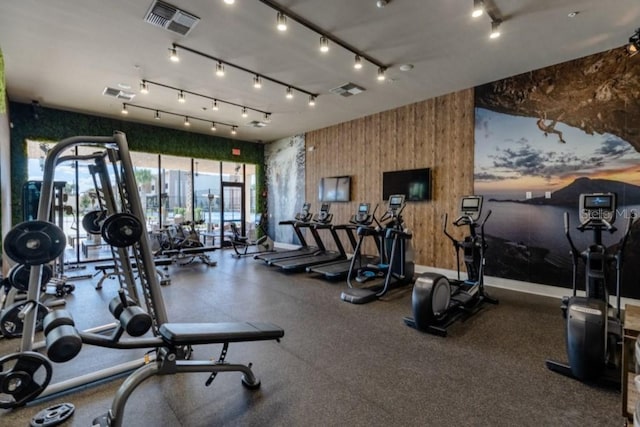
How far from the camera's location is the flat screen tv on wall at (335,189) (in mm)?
7977

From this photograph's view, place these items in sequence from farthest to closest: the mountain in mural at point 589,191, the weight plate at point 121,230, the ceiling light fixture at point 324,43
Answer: the mountain in mural at point 589,191, the ceiling light fixture at point 324,43, the weight plate at point 121,230

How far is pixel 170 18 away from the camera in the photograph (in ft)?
11.7

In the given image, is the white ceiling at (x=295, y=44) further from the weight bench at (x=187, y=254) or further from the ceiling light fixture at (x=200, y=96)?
the weight bench at (x=187, y=254)

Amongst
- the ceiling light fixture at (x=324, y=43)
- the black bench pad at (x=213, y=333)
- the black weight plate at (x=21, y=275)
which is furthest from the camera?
the ceiling light fixture at (x=324, y=43)

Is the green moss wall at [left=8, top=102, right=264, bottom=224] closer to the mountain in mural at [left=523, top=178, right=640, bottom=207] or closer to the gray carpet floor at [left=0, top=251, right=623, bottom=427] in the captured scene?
the gray carpet floor at [left=0, top=251, right=623, bottom=427]

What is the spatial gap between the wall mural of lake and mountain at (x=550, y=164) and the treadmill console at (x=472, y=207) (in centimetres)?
121

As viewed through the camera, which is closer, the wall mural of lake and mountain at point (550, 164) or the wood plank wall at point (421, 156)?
the wall mural of lake and mountain at point (550, 164)

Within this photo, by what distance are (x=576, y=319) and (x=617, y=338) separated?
576mm

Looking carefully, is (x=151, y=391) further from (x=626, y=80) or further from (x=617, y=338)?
(x=626, y=80)

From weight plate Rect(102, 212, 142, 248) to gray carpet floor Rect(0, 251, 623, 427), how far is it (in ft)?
3.85

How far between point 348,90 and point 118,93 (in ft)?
15.0

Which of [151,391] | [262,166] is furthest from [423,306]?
[262,166]

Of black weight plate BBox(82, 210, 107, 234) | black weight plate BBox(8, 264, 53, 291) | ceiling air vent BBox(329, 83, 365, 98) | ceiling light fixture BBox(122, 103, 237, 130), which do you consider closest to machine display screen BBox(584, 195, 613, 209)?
ceiling air vent BBox(329, 83, 365, 98)

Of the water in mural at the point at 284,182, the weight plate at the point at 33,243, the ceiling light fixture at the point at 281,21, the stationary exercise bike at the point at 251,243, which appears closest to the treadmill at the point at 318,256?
the stationary exercise bike at the point at 251,243
